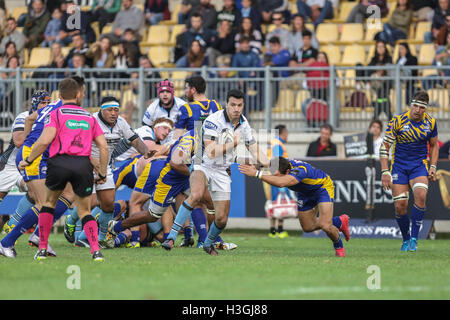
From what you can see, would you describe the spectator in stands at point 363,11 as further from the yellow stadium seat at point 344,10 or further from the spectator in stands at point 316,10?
the spectator in stands at point 316,10

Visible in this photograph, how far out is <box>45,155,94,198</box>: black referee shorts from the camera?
11.1m

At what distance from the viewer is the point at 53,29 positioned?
2525cm

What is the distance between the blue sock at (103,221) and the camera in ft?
46.0

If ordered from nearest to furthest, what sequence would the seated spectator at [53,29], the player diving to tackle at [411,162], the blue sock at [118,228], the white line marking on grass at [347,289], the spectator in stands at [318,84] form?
the white line marking on grass at [347,289] → the blue sock at [118,228] → the player diving to tackle at [411,162] → the spectator in stands at [318,84] → the seated spectator at [53,29]

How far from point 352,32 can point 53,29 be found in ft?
26.6

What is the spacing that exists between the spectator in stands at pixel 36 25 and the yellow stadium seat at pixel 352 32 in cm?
816

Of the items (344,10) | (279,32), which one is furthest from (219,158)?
(344,10)

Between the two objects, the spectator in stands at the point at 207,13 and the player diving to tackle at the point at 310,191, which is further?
the spectator in stands at the point at 207,13

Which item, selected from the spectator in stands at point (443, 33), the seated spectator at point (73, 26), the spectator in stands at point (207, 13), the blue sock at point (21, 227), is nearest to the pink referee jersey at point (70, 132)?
the blue sock at point (21, 227)

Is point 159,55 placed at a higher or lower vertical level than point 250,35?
lower

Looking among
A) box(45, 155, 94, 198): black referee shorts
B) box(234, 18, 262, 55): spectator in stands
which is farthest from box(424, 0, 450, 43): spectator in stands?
box(45, 155, 94, 198): black referee shorts

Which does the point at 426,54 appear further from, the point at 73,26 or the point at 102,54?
the point at 73,26

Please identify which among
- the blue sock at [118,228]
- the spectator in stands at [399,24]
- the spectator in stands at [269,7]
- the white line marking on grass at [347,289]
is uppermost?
the spectator in stands at [269,7]
